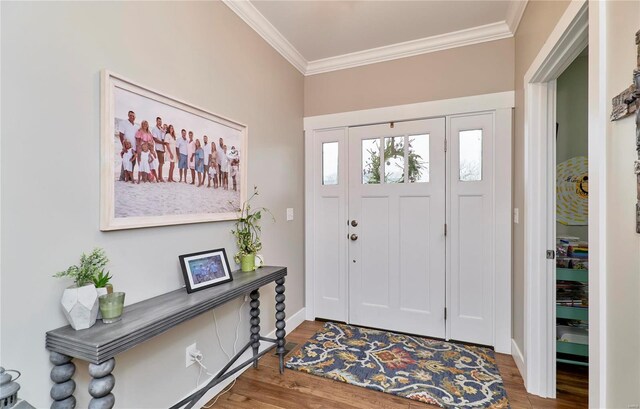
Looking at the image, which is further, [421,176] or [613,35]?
[421,176]

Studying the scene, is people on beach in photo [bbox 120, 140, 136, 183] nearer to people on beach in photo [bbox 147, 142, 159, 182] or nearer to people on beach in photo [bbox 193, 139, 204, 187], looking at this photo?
people on beach in photo [bbox 147, 142, 159, 182]

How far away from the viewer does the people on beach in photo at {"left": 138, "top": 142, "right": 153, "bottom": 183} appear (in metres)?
1.43

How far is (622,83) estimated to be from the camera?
0.92m

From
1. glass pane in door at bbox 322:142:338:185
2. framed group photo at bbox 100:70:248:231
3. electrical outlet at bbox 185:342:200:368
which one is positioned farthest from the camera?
glass pane in door at bbox 322:142:338:185

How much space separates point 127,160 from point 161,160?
0.62 feet

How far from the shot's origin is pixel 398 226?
2799 millimetres

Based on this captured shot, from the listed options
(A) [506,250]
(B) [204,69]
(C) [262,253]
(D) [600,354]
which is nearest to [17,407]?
(C) [262,253]

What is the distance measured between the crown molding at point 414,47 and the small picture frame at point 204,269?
223cm

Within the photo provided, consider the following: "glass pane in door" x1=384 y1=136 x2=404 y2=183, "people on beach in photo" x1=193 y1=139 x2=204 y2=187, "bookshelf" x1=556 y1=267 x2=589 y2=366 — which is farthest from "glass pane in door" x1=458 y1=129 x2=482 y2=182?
"people on beach in photo" x1=193 y1=139 x2=204 y2=187

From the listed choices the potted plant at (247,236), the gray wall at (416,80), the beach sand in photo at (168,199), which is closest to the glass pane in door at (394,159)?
the gray wall at (416,80)

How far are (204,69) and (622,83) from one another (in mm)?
2007

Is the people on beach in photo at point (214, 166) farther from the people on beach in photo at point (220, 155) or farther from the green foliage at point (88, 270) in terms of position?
the green foliage at point (88, 270)

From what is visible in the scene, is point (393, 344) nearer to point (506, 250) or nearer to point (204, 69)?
point (506, 250)

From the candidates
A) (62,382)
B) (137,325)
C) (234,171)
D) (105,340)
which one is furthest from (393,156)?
(62,382)
